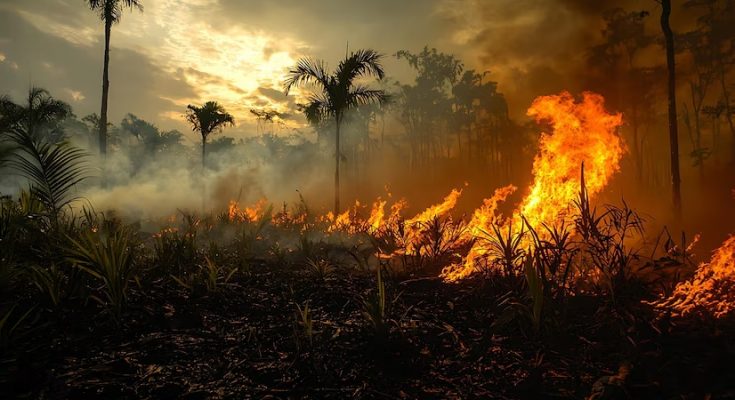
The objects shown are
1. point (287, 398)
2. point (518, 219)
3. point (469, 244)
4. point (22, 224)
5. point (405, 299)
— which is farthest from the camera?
point (518, 219)

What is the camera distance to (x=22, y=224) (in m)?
4.23

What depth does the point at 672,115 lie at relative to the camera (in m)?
12.7

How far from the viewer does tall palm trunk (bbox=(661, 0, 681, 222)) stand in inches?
485

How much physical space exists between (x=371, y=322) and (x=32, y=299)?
10.5 ft

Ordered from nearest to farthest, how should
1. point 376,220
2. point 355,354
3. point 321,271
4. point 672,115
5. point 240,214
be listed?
point 355,354 → point 321,271 → point 376,220 → point 672,115 → point 240,214

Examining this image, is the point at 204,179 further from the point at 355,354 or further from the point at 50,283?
the point at 355,354

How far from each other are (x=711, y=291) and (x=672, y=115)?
37.2ft

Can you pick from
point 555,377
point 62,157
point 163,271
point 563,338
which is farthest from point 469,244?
point 62,157

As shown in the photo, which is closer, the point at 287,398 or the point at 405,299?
the point at 287,398

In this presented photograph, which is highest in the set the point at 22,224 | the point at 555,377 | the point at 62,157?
the point at 62,157

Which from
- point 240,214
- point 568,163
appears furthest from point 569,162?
point 240,214

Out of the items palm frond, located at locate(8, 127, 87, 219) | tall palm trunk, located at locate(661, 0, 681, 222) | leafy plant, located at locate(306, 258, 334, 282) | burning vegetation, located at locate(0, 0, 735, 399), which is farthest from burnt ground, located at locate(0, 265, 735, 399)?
tall palm trunk, located at locate(661, 0, 681, 222)

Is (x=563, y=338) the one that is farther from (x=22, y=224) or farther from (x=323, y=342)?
(x=22, y=224)

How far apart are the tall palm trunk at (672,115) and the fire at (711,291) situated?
965 cm
